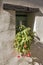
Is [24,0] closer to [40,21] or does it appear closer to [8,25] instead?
[8,25]

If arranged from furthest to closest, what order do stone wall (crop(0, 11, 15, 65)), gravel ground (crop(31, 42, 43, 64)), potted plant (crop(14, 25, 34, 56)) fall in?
gravel ground (crop(31, 42, 43, 64))
potted plant (crop(14, 25, 34, 56))
stone wall (crop(0, 11, 15, 65))

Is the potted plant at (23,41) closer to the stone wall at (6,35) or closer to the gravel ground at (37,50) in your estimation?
the stone wall at (6,35)

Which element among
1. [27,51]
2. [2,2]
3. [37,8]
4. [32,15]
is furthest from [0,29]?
[32,15]

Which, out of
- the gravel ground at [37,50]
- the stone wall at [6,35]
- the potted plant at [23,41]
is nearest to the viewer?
the stone wall at [6,35]

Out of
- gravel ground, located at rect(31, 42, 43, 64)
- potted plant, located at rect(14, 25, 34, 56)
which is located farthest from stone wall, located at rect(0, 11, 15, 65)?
gravel ground, located at rect(31, 42, 43, 64)

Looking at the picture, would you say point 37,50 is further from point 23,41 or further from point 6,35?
point 6,35

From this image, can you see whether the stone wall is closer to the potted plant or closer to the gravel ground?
the potted plant

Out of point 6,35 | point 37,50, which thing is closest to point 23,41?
point 6,35

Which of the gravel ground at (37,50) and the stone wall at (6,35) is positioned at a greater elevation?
the stone wall at (6,35)

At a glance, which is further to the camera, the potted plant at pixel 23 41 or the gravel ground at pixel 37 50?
Result: the gravel ground at pixel 37 50

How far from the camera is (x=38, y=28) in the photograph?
4.43m

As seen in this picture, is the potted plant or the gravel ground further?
the gravel ground

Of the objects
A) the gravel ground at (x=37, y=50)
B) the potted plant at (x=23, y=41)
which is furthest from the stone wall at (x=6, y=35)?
the gravel ground at (x=37, y=50)

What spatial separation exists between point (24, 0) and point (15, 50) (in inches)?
35.8
